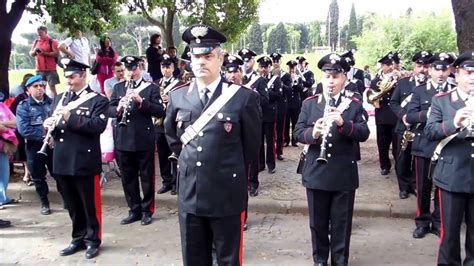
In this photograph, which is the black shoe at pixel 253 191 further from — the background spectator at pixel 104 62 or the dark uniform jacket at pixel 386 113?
the background spectator at pixel 104 62

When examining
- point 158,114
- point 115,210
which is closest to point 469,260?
point 158,114

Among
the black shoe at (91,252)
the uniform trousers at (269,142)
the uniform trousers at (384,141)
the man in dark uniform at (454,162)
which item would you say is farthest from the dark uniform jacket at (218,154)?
the uniform trousers at (384,141)

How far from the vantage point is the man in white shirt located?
38.7 ft

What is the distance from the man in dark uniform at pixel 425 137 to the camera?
236 inches

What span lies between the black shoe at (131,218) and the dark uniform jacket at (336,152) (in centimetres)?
297

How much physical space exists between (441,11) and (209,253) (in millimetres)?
31897

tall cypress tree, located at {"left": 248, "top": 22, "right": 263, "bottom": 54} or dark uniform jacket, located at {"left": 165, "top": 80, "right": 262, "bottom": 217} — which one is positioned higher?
tall cypress tree, located at {"left": 248, "top": 22, "right": 263, "bottom": 54}

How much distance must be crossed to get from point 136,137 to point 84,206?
4.29ft

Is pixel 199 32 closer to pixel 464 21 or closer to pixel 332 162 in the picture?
pixel 332 162

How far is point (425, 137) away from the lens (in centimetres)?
602

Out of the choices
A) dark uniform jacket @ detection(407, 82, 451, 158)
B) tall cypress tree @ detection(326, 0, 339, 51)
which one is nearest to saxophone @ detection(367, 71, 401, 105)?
dark uniform jacket @ detection(407, 82, 451, 158)

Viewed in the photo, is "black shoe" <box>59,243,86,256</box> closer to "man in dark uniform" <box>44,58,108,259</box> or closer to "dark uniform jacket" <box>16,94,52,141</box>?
"man in dark uniform" <box>44,58,108,259</box>

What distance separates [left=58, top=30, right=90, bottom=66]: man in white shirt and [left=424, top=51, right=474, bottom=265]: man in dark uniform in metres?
9.22

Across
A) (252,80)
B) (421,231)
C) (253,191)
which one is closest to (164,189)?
(253,191)
